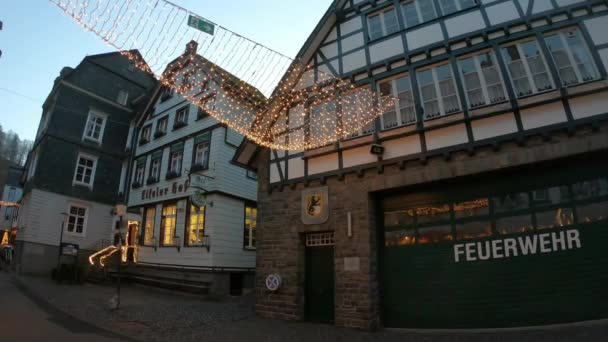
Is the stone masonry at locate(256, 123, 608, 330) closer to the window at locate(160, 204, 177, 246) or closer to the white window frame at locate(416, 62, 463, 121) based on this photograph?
the white window frame at locate(416, 62, 463, 121)

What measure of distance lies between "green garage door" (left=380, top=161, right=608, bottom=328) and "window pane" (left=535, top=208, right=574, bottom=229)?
0.05 ft

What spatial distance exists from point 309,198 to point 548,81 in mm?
5847

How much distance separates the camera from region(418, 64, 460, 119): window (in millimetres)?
7750

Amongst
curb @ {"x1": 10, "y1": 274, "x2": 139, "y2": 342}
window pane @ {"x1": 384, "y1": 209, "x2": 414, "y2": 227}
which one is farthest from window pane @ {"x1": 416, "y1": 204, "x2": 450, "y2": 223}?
curb @ {"x1": 10, "y1": 274, "x2": 139, "y2": 342}

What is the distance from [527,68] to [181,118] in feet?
47.8

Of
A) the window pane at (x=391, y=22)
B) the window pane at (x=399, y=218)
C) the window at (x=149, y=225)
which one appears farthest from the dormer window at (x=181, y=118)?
the window pane at (x=399, y=218)

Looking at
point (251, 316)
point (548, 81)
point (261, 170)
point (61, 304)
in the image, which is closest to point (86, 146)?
point (61, 304)

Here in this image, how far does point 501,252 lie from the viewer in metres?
6.80

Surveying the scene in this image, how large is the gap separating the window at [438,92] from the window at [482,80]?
0.95 feet

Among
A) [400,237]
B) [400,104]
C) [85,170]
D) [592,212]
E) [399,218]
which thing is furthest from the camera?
[85,170]

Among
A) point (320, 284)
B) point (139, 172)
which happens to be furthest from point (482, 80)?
point (139, 172)

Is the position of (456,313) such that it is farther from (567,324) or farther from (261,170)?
(261,170)

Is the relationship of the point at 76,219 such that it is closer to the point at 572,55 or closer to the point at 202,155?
the point at 202,155

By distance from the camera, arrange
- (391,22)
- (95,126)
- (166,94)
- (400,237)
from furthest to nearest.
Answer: (95,126) → (166,94) → (391,22) → (400,237)
